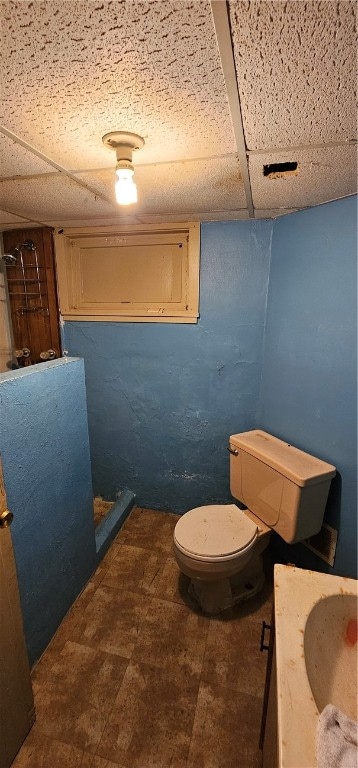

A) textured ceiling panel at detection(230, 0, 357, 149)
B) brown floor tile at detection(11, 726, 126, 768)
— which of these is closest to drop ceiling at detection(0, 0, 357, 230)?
textured ceiling panel at detection(230, 0, 357, 149)

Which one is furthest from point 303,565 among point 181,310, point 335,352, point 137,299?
point 137,299

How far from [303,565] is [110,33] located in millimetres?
2097

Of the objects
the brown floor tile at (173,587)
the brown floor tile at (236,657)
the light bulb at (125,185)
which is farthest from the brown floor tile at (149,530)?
the light bulb at (125,185)

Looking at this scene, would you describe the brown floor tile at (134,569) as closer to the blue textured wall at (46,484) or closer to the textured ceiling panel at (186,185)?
the blue textured wall at (46,484)

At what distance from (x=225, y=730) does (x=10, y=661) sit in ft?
2.70

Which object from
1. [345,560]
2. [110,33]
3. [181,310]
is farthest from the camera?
[181,310]

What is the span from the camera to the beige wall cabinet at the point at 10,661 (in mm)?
968

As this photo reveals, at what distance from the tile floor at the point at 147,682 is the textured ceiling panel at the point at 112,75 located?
76.8 inches

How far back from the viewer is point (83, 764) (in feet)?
3.43

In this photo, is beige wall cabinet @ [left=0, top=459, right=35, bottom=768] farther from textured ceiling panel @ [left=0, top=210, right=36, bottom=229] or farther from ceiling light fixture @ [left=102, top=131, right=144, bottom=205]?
textured ceiling panel @ [left=0, top=210, right=36, bottom=229]

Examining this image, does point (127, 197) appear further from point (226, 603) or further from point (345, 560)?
point (226, 603)

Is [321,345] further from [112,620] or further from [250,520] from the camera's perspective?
[112,620]

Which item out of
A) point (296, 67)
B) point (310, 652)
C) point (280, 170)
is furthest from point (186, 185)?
point (310, 652)

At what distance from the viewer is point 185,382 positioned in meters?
2.04
